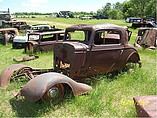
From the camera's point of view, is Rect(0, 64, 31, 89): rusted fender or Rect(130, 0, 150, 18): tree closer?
Rect(0, 64, 31, 89): rusted fender

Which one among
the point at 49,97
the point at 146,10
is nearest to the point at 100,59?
the point at 49,97

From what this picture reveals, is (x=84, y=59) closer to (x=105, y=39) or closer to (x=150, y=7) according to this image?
(x=105, y=39)

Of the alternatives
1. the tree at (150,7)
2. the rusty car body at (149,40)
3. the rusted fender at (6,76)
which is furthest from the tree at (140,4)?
the rusted fender at (6,76)

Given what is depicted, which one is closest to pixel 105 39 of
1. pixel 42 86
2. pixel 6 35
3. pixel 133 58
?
pixel 133 58

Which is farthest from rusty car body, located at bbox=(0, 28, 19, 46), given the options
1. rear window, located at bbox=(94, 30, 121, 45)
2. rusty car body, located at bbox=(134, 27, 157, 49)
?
rear window, located at bbox=(94, 30, 121, 45)

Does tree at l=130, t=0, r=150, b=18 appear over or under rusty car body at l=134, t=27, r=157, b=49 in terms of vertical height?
over

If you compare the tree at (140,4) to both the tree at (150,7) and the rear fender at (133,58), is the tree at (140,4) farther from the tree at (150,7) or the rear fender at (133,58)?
the rear fender at (133,58)

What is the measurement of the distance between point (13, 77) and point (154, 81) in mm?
3855

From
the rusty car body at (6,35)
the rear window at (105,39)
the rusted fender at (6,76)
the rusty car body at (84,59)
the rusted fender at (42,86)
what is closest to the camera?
the rusted fender at (42,86)

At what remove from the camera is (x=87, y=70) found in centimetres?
605

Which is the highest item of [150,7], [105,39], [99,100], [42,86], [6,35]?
[150,7]

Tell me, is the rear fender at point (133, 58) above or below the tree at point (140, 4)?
below

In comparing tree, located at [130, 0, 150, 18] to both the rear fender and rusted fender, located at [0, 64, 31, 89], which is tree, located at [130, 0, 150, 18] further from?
rusted fender, located at [0, 64, 31, 89]

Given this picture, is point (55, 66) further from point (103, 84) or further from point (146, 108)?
point (146, 108)
